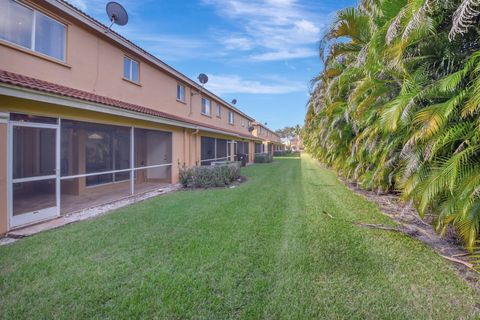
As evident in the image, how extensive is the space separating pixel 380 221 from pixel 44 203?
9.38m

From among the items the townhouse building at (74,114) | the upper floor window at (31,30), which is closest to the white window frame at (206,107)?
the townhouse building at (74,114)

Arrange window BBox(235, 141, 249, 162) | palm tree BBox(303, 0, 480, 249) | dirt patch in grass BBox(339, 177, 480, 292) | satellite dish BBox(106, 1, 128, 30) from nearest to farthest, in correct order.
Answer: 1. palm tree BBox(303, 0, 480, 249)
2. dirt patch in grass BBox(339, 177, 480, 292)
3. satellite dish BBox(106, 1, 128, 30)
4. window BBox(235, 141, 249, 162)

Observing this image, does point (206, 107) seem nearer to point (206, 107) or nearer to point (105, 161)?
point (206, 107)

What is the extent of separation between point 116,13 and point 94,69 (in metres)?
2.47

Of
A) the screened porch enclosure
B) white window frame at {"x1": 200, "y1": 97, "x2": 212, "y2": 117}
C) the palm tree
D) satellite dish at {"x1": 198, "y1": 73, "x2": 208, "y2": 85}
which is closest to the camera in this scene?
the palm tree

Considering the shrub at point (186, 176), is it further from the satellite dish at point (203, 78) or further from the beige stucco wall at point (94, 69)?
the satellite dish at point (203, 78)

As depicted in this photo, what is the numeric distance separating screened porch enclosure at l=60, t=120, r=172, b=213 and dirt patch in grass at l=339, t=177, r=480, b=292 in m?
9.01

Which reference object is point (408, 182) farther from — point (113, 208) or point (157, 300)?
point (113, 208)

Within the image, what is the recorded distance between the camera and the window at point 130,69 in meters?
10.9

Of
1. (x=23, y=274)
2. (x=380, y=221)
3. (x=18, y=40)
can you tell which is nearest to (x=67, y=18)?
(x=18, y=40)

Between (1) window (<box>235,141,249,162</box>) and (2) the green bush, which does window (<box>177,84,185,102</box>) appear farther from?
(1) window (<box>235,141,249,162</box>)

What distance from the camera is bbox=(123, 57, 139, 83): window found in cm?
1091

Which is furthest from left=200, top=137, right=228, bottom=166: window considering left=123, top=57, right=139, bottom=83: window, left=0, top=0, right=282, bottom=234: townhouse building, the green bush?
left=123, top=57, right=139, bottom=83: window

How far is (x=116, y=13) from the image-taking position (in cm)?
970
